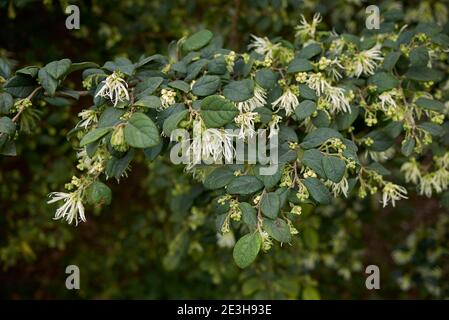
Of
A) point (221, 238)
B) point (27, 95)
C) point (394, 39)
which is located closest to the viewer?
point (27, 95)

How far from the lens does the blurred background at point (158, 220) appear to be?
7.56ft

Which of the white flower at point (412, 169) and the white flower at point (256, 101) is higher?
the white flower at point (256, 101)

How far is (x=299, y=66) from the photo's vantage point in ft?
4.78

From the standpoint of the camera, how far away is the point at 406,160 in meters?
1.81

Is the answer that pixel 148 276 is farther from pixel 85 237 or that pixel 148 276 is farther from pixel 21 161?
pixel 21 161

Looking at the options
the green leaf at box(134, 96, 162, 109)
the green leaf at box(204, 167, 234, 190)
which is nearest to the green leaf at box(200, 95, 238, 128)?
the green leaf at box(134, 96, 162, 109)

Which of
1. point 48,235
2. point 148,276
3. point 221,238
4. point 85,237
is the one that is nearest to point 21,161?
point 48,235

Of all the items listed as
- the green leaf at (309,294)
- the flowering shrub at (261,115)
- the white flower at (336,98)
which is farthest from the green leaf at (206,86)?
the green leaf at (309,294)

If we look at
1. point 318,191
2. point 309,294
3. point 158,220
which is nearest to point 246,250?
point 318,191

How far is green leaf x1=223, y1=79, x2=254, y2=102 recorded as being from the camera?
4.33ft

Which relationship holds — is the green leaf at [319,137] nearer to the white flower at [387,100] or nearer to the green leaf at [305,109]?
the green leaf at [305,109]

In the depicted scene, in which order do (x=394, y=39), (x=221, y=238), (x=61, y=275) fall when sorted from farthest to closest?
1. (x=61, y=275)
2. (x=221, y=238)
3. (x=394, y=39)

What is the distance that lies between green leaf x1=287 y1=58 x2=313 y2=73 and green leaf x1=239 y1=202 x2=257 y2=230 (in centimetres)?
43

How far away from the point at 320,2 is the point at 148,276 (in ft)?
5.64
